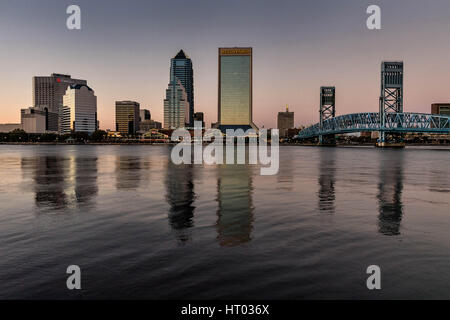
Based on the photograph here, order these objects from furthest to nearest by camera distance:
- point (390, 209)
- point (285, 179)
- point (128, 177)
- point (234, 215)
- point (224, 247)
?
point (128, 177) → point (285, 179) → point (390, 209) → point (234, 215) → point (224, 247)

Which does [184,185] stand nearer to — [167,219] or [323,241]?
[167,219]

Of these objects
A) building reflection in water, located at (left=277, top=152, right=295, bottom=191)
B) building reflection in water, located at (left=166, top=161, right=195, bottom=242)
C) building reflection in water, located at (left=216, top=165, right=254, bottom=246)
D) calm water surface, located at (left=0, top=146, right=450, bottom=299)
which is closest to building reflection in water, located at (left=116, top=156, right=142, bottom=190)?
building reflection in water, located at (left=166, top=161, right=195, bottom=242)

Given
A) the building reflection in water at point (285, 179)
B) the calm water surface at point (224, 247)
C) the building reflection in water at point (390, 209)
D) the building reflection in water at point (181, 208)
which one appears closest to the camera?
the calm water surface at point (224, 247)

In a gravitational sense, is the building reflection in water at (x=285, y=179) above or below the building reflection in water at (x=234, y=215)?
above

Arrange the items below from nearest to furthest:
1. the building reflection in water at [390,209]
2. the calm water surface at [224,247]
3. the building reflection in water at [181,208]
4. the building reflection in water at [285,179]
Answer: the calm water surface at [224,247]
the building reflection in water at [181,208]
the building reflection in water at [390,209]
the building reflection in water at [285,179]

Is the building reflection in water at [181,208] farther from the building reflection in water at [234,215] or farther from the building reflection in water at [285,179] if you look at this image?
the building reflection in water at [285,179]

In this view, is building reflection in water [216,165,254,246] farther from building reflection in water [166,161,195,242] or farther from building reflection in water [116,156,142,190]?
building reflection in water [116,156,142,190]

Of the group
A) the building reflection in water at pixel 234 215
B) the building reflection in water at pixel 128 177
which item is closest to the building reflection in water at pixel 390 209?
the building reflection in water at pixel 234 215

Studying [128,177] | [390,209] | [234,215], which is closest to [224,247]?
[234,215]

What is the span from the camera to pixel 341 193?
27156mm

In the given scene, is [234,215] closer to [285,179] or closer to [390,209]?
[390,209]

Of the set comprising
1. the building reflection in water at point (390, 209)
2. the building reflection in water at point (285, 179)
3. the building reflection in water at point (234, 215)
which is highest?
the building reflection in water at point (285, 179)
